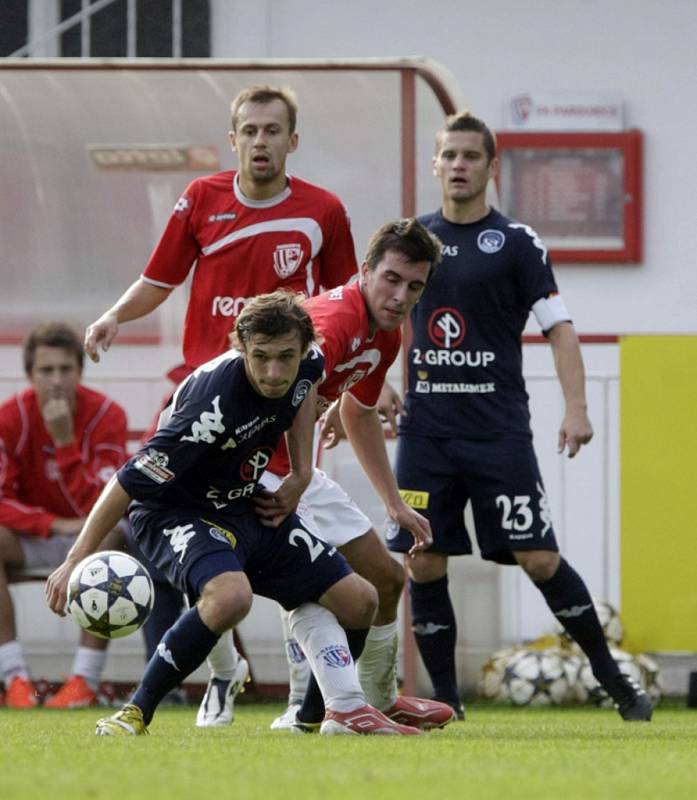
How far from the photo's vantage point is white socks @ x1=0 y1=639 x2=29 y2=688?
7.84m

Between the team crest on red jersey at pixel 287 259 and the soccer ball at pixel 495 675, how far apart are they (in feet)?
8.16

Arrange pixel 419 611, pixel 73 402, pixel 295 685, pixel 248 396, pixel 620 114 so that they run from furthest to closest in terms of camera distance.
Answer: pixel 620 114 < pixel 73 402 < pixel 419 611 < pixel 295 685 < pixel 248 396

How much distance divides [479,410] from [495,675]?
1.86m

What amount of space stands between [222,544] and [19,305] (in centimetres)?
358

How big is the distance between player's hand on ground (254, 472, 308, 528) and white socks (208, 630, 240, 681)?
0.90 m

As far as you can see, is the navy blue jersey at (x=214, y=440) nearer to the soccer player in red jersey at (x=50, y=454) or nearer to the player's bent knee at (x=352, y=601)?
the player's bent knee at (x=352, y=601)

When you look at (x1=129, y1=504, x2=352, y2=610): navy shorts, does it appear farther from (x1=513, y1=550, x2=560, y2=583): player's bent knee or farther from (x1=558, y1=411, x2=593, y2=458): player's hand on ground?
(x1=513, y1=550, x2=560, y2=583): player's bent knee

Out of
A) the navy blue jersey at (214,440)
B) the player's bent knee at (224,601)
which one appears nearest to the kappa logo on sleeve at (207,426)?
the navy blue jersey at (214,440)

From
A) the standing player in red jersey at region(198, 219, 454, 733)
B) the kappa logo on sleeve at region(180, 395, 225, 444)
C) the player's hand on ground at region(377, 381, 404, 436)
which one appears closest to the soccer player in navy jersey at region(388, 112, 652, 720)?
the player's hand on ground at region(377, 381, 404, 436)

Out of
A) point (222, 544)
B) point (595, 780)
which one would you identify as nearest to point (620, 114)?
point (222, 544)

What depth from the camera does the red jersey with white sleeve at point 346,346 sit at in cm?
539

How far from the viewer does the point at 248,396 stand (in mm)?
5105

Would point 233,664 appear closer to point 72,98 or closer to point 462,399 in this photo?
point 462,399

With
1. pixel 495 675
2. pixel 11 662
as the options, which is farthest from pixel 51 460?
pixel 495 675
